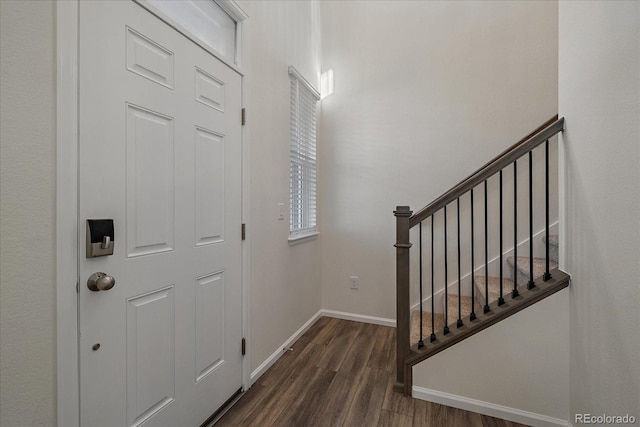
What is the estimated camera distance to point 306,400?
179 cm

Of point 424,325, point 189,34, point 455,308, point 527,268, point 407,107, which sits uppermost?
point 407,107

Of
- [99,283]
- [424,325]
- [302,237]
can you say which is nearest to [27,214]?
[99,283]

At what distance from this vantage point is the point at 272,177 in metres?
2.20

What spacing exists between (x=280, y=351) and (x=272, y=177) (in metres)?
1.41

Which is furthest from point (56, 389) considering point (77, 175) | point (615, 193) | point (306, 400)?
point (615, 193)

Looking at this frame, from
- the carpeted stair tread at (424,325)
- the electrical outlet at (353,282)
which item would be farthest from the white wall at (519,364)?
the electrical outlet at (353,282)

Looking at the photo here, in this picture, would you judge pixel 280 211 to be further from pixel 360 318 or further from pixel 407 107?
pixel 407 107

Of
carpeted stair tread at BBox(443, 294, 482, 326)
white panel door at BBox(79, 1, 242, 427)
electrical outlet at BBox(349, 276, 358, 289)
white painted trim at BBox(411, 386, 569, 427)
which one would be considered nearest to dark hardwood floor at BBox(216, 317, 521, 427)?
white painted trim at BBox(411, 386, 569, 427)

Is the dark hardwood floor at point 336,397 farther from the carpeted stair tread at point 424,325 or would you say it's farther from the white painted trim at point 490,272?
the white painted trim at point 490,272

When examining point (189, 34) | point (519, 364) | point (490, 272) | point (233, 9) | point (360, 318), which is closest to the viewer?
point (189, 34)

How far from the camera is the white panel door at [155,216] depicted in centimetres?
103

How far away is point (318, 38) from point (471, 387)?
3482 mm

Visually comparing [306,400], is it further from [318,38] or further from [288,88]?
[318,38]

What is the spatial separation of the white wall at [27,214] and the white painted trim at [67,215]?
0.06ft
